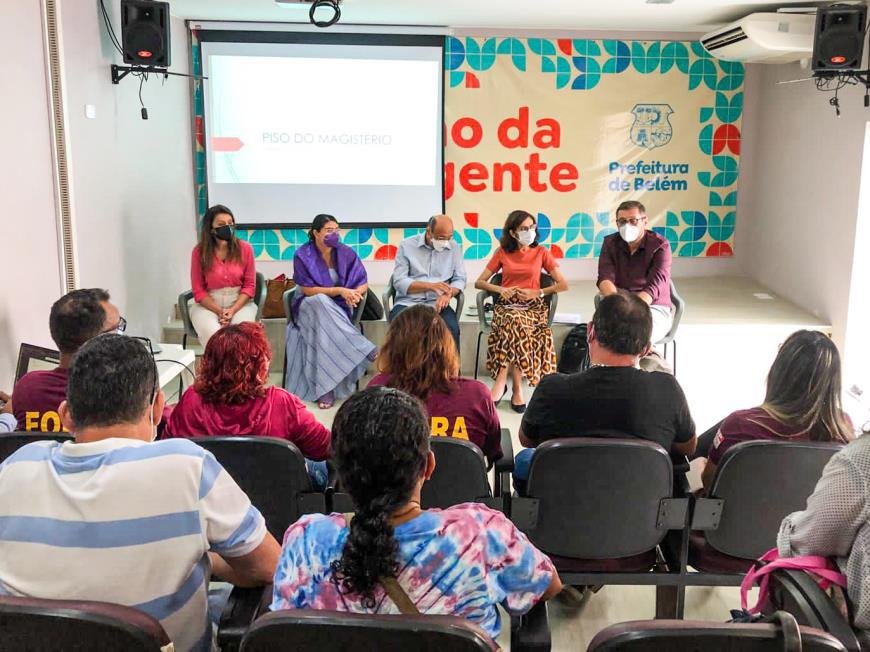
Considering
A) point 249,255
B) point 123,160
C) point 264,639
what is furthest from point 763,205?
point 264,639

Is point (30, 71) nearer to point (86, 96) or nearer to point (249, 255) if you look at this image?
point (86, 96)

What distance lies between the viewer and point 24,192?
3561 mm

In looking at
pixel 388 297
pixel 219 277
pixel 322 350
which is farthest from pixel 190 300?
pixel 388 297

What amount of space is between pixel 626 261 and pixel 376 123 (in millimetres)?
2792

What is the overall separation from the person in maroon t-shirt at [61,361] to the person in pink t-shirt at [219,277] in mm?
2239

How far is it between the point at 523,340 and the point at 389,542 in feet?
12.4

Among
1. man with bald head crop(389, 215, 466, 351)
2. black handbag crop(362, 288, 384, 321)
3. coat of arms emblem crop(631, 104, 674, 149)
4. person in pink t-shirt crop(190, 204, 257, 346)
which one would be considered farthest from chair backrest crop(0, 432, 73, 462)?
coat of arms emblem crop(631, 104, 674, 149)

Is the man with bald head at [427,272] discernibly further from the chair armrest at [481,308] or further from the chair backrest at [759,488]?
the chair backrest at [759,488]

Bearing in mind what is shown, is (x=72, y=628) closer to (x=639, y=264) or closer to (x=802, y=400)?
(x=802, y=400)

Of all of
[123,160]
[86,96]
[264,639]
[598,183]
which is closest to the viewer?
[264,639]

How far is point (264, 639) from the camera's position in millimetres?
1273

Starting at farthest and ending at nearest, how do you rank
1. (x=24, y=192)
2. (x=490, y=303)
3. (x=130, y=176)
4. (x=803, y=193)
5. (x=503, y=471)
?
(x=803, y=193)
(x=490, y=303)
(x=130, y=176)
(x=24, y=192)
(x=503, y=471)

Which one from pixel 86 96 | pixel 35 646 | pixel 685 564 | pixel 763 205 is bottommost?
pixel 685 564

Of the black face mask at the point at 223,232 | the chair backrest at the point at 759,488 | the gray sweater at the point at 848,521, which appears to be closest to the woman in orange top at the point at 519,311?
the black face mask at the point at 223,232
